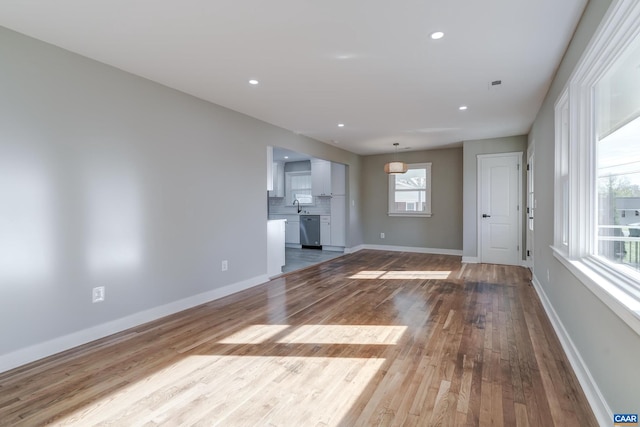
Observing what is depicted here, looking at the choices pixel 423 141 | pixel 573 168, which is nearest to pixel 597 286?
pixel 573 168

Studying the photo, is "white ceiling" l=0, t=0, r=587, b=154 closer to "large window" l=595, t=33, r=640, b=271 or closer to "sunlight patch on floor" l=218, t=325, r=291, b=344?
"large window" l=595, t=33, r=640, b=271

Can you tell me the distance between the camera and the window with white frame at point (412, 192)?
7.56 m

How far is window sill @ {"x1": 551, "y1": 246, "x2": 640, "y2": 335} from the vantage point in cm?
137

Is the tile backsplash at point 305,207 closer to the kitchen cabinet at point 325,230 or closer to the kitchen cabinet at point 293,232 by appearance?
the kitchen cabinet at point 325,230

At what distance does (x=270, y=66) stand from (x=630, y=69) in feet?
8.29

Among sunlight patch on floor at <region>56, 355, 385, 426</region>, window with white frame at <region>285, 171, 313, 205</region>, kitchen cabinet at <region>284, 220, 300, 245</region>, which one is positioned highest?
window with white frame at <region>285, 171, 313, 205</region>

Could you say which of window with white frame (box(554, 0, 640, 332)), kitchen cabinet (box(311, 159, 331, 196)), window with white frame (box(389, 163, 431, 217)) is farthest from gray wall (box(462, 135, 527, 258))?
window with white frame (box(554, 0, 640, 332))

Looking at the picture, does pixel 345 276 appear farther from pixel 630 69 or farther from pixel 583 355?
pixel 630 69

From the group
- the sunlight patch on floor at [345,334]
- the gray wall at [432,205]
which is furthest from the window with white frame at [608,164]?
the gray wall at [432,205]

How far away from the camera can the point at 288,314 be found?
3.45 m

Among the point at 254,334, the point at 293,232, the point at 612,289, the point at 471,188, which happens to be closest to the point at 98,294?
the point at 254,334

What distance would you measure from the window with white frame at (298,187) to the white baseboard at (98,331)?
4.81 m

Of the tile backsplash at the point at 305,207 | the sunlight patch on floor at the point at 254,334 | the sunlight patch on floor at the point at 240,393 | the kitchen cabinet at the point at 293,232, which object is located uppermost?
the tile backsplash at the point at 305,207

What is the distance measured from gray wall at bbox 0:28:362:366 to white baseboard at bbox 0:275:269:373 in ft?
0.16
